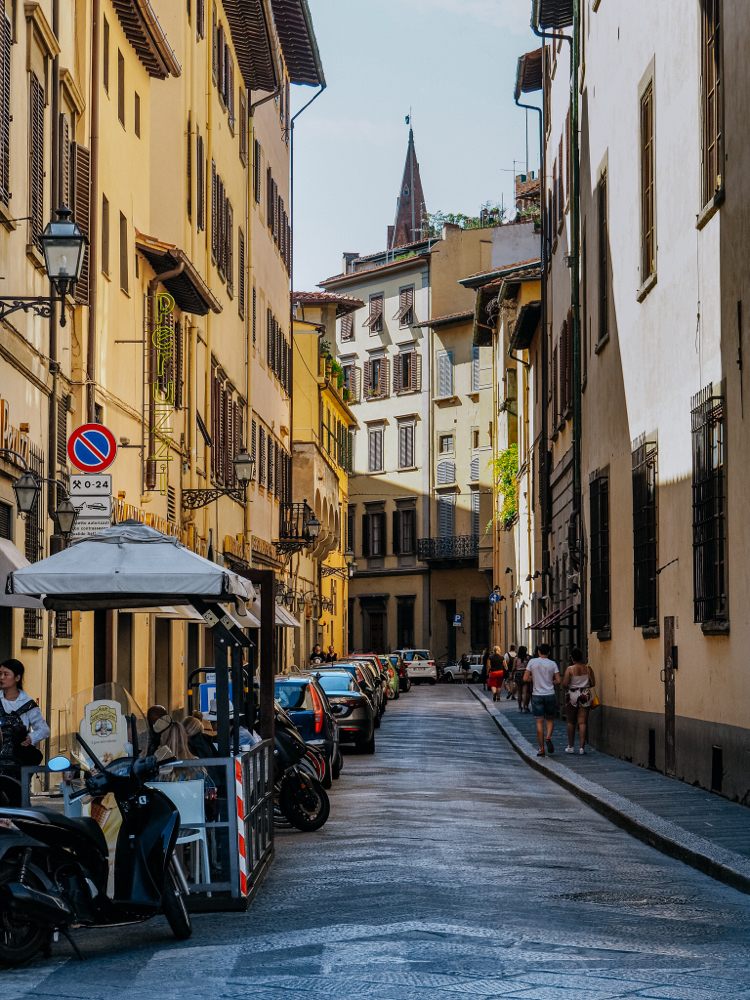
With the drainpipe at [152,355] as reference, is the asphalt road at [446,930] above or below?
below

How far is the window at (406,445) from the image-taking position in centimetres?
7894

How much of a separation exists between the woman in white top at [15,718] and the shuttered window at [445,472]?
6534 centimetres

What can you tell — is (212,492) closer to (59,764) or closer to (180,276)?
(180,276)

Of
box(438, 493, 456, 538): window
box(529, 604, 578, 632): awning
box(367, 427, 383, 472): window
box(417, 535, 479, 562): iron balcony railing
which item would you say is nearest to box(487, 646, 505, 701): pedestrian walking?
box(529, 604, 578, 632): awning

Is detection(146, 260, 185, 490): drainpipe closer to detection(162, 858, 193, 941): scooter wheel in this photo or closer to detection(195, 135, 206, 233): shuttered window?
detection(195, 135, 206, 233): shuttered window

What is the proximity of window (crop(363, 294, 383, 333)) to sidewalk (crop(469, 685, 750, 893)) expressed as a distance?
57.6 metres

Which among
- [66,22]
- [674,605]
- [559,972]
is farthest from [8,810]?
[66,22]

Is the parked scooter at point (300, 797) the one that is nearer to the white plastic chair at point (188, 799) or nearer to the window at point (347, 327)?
the white plastic chair at point (188, 799)

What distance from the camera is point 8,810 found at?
7.77 metres

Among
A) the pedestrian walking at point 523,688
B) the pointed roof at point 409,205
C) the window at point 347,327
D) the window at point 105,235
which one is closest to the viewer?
the window at point 105,235

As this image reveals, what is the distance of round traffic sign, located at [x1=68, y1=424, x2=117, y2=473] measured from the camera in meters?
15.8

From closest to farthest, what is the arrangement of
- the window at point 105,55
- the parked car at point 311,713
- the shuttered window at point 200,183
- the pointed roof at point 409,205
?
the parked car at point 311,713 < the window at point 105,55 < the shuttered window at point 200,183 < the pointed roof at point 409,205

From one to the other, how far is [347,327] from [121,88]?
194 ft

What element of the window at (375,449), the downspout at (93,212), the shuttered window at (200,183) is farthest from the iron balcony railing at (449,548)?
the downspout at (93,212)
